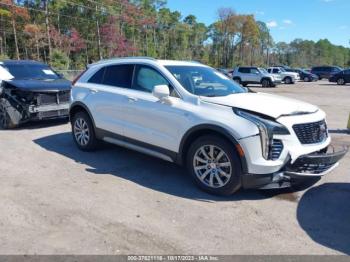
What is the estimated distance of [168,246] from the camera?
3.71m

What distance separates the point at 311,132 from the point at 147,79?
8.41 ft

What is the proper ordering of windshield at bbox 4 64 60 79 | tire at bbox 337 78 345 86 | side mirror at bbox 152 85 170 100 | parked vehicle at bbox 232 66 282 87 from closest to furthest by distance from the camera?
side mirror at bbox 152 85 170 100 → windshield at bbox 4 64 60 79 → parked vehicle at bbox 232 66 282 87 → tire at bbox 337 78 345 86

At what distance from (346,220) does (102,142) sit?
173 inches

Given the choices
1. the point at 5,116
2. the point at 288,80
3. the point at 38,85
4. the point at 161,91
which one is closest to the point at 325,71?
the point at 288,80

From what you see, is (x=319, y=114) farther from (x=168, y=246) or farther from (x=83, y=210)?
(x=83, y=210)

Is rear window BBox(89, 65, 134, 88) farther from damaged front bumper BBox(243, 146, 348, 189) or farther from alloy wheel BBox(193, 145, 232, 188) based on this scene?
damaged front bumper BBox(243, 146, 348, 189)

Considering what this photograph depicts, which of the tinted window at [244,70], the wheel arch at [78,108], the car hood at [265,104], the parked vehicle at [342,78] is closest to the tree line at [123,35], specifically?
the tinted window at [244,70]

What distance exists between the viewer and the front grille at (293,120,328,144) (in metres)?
4.78

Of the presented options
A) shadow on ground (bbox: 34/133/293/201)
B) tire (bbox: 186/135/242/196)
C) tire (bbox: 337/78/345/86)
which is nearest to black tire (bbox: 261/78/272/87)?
tire (bbox: 337/78/345/86)

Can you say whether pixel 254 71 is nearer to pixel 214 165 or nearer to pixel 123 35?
pixel 214 165

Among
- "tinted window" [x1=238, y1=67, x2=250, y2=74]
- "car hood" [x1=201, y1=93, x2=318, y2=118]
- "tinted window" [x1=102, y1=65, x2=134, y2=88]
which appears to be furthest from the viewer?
"tinted window" [x1=238, y1=67, x2=250, y2=74]

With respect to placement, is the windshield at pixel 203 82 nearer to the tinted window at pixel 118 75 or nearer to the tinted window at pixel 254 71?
the tinted window at pixel 118 75

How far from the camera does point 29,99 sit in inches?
357

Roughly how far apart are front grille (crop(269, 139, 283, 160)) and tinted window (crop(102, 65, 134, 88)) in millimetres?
2667
